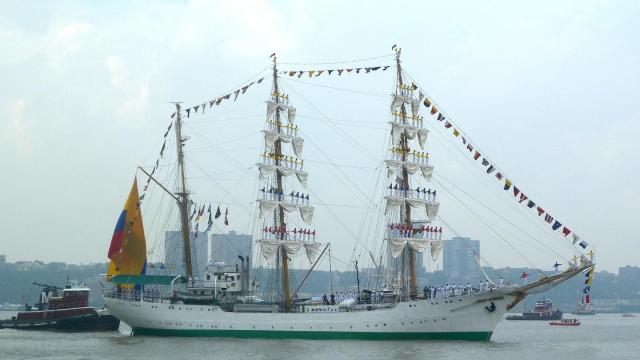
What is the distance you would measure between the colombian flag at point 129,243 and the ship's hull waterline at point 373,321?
29.9ft

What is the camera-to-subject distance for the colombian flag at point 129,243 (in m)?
78.1

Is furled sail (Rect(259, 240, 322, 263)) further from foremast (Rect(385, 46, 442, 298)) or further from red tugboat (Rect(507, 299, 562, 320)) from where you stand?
red tugboat (Rect(507, 299, 562, 320))

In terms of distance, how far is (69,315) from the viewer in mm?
86188

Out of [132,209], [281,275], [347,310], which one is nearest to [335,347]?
[347,310]

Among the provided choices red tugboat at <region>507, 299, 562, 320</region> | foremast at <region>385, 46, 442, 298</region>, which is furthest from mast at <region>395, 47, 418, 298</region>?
red tugboat at <region>507, 299, 562, 320</region>

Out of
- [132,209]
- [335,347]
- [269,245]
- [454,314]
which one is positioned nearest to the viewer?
[335,347]

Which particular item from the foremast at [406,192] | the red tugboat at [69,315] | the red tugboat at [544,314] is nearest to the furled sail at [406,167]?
the foremast at [406,192]

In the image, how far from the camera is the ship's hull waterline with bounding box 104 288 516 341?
2522 inches

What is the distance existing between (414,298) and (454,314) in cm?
331

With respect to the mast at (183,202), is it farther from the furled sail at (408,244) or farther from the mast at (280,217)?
the furled sail at (408,244)

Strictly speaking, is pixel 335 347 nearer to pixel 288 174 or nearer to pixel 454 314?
pixel 454 314

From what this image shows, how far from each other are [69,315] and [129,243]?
12.7 meters

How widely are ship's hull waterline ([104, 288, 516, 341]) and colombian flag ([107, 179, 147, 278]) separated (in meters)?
9.12

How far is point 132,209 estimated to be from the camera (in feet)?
262
